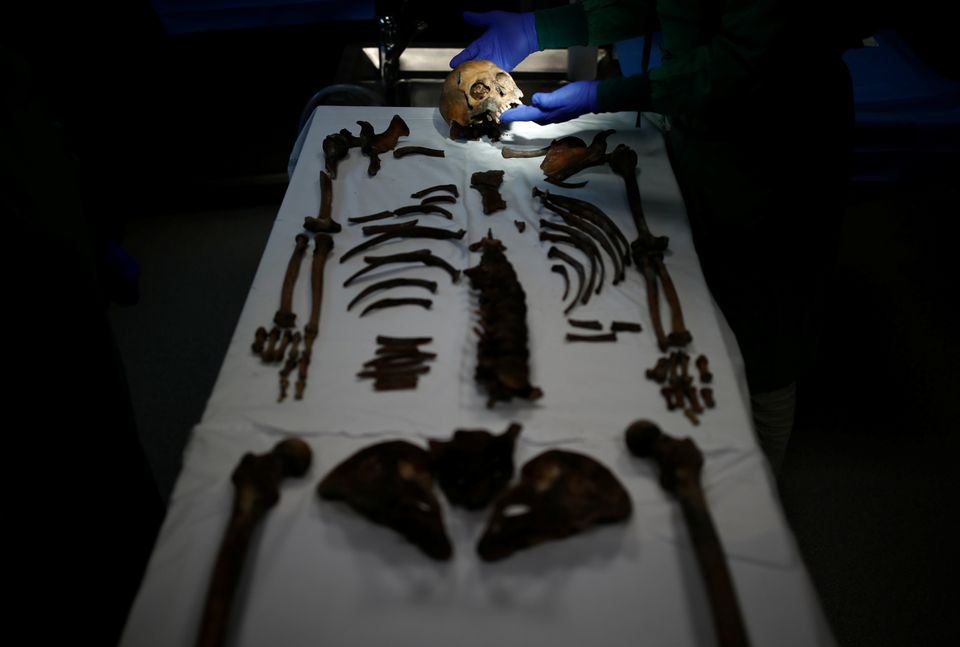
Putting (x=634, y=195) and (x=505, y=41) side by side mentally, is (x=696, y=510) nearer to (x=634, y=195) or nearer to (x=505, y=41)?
(x=634, y=195)

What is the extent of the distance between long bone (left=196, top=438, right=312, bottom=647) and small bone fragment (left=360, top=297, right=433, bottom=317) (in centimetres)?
77

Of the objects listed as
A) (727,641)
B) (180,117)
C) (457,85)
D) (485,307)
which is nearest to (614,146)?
(457,85)

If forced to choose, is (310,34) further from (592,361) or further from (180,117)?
(592,361)

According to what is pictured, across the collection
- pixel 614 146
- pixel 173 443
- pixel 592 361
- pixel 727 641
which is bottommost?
pixel 727 641

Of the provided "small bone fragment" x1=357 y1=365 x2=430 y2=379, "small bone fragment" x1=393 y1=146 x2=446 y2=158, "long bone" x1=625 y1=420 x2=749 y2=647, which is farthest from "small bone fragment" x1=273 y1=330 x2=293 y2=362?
"small bone fragment" x1=393 y1=146 x2=446 y2=158

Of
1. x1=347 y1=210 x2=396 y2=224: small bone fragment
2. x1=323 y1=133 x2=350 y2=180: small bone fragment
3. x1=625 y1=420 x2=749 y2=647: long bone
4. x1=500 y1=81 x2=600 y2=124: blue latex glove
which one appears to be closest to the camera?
x1=625 y1=420 x2=749 y2=647: long bone

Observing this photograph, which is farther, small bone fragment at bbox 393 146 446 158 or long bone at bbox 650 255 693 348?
small bone fragment at bbox 393 146 446 158

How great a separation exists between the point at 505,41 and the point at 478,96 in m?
0.57

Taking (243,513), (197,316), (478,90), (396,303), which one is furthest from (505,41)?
(243,513)

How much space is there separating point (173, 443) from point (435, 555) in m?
2.80

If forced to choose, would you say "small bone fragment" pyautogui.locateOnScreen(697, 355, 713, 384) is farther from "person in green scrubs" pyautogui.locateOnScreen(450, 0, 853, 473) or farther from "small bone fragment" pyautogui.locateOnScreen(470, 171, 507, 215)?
"small bone fragment" pyautogui.locateOnScreen(470, 171, 507, 215)

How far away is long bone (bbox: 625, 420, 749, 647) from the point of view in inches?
77.2

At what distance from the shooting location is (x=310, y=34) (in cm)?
540

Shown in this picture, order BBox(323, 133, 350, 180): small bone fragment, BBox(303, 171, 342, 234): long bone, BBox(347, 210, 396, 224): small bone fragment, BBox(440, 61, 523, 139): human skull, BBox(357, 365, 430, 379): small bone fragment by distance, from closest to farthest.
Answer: BBox(357, 365, 430, 379): small bone fragment, BBox(303, 171, 342, 234): long bone, BBox(347, 210, 396, 224): small bone fragment, BBox(323, 133, 350, 180): small bone fragment, BBox(440, 61, 523, 139): human skull
